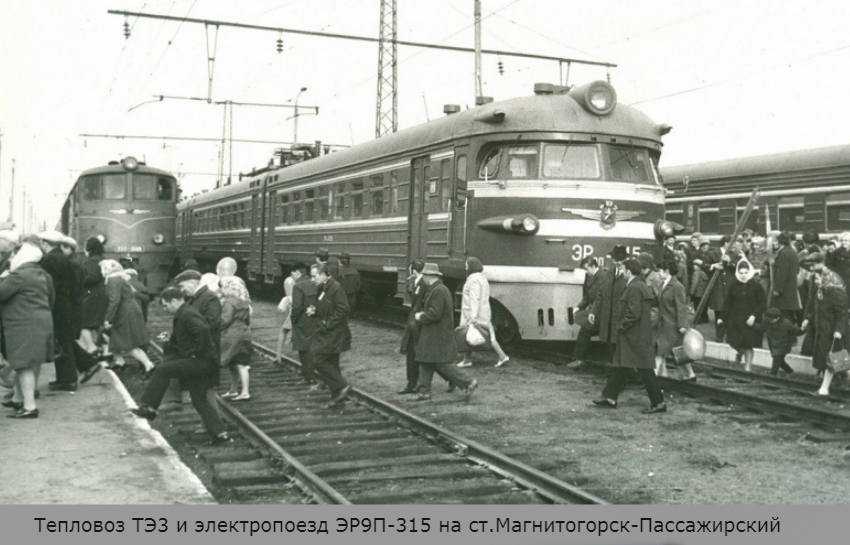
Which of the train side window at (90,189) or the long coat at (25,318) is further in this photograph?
the train side window at (90,189)

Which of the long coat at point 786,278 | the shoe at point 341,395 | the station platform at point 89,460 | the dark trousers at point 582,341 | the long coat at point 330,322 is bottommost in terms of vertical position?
the station platform at point 89,460

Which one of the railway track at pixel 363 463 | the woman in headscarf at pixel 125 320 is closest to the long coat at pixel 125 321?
the woman in headscarf at pixel 125 320

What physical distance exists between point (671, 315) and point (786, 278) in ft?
7.87

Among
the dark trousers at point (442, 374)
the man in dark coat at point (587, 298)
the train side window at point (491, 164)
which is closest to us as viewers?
the dark trousers at point (442, 374)

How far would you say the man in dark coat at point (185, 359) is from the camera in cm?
793

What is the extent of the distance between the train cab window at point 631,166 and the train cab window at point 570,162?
0.24 metres

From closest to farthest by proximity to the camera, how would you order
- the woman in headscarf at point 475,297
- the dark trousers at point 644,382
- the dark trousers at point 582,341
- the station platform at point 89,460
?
the station platform at point 89,460 → the dark trousers at point 644,382 → the woman in headscarf at point 475,297 → the dark trousers at point 582,341

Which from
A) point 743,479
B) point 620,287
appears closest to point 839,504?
point 743,479

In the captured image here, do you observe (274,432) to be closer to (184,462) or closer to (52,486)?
(184,462)

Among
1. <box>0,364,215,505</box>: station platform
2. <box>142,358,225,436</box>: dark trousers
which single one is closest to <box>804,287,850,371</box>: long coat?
<box>142,358,225,436</box>: dark trousers

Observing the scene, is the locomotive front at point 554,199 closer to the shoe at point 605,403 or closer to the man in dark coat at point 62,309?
the shoe at point 605,403

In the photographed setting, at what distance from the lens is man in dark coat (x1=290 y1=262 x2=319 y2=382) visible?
34.9 ft

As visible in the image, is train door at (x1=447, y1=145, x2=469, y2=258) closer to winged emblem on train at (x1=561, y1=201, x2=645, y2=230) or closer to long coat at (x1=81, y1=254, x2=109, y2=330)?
winged emblem on train at (x1=561, y1=201, x2=645, y2=230)

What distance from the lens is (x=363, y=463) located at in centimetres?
750
